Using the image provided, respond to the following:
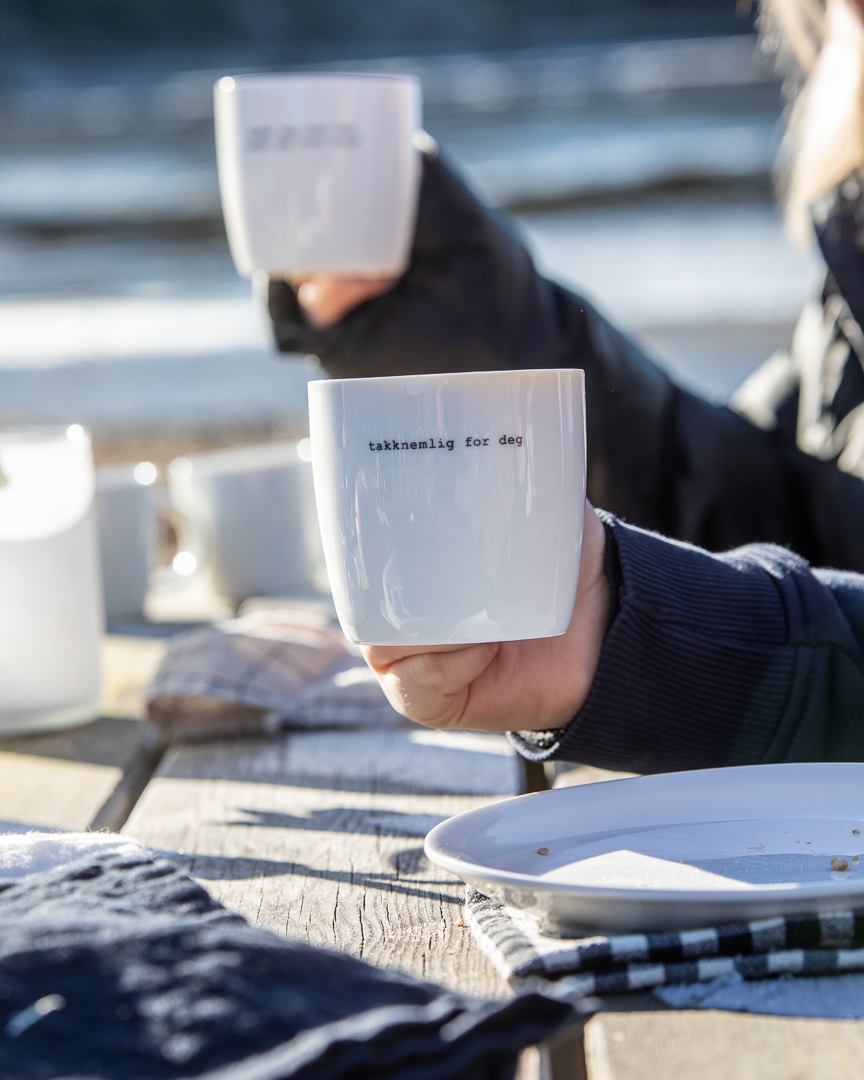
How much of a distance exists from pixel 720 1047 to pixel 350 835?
284mm

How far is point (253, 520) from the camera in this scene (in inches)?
54.2

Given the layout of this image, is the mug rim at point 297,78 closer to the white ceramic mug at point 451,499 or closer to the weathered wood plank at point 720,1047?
the white ceramic mug at point 451,499

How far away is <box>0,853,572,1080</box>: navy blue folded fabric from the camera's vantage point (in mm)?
368

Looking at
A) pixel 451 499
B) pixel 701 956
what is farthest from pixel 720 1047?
pixel 451 499

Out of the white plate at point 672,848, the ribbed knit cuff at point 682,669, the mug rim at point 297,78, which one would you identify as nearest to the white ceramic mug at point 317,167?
the mug rim at point 297,78

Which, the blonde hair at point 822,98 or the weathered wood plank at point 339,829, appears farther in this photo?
the blonde hair at point 822,98

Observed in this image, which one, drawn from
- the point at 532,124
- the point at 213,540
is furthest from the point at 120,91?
the point at 213,540

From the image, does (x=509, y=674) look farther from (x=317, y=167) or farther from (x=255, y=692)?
(x=317, y=167)

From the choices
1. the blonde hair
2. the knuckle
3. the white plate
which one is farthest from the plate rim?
the blonde hair

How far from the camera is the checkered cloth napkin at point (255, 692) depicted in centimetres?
87

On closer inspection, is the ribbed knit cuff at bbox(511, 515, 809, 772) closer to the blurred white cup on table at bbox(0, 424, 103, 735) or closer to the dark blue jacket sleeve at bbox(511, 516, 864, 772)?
the dark blue jacket sleeve at bbox(511, 516, 864, 772)

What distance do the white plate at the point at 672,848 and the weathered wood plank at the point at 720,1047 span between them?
0.14 feet

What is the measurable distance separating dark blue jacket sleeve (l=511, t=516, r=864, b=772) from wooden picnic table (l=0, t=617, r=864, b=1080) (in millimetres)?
93

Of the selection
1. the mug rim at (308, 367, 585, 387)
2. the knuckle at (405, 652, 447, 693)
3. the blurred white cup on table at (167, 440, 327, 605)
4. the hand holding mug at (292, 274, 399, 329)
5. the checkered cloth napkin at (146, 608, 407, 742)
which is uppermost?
the mug rim at (308, 367, 585, 387)
